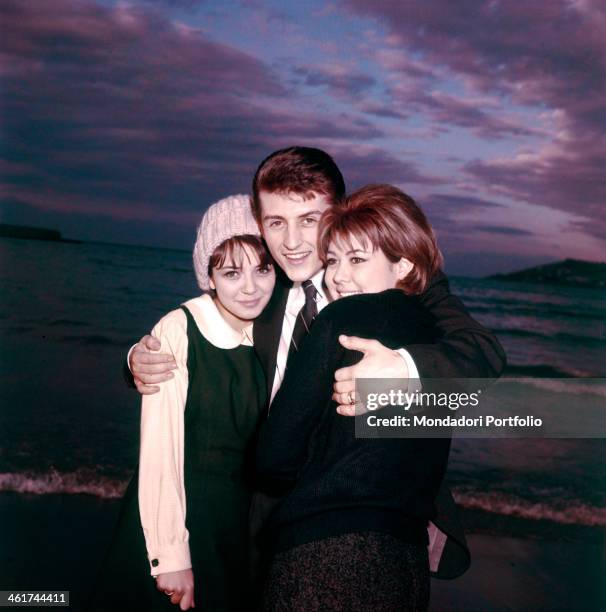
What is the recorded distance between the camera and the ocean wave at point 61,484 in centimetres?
513

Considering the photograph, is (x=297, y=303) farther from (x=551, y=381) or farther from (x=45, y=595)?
(x=551, y=381)

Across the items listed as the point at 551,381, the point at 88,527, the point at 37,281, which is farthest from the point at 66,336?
the point at 551,381

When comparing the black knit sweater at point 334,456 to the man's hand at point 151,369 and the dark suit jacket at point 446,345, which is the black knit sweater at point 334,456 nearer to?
the dark suit jacket at point 446,345

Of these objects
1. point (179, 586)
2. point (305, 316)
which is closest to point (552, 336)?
point (305, 316)

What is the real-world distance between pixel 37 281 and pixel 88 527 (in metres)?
14.7

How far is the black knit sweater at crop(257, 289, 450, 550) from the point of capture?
1448mm

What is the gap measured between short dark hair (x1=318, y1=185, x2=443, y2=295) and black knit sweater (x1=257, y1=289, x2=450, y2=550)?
0.73 ft

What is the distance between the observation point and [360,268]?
1.71 metres

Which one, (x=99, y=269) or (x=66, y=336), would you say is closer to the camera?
(x=66, y=336)

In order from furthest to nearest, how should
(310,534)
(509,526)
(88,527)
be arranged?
(509,526) < (88,527) < (310,534)

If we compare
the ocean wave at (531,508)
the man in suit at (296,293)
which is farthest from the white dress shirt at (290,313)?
the ocean wave at (531,508)

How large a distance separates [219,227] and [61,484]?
3.95 m

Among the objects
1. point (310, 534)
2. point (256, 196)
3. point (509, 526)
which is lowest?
point (509, 526)

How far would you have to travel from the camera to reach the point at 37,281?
17516 mm
